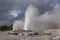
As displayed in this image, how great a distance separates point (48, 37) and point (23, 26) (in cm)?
163

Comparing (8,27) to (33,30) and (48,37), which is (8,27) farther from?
(48,37)

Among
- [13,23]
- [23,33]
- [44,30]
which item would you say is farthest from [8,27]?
[44,30]

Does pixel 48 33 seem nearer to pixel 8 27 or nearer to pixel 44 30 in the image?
pixel 44 30

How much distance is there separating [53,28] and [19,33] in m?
1.87

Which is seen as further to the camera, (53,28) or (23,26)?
(23,26)

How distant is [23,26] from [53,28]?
5.69 ft

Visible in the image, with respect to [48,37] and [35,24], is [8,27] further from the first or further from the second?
[48,37]

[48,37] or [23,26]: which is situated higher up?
[23,26]

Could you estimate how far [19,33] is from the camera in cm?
998

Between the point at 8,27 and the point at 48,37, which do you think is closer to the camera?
the point at 48,37

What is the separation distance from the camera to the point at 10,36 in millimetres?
9562

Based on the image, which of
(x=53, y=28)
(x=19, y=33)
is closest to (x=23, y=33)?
(x=19, y=33)

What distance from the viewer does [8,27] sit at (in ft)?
33.6

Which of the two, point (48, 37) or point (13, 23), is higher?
point (13, 23)
